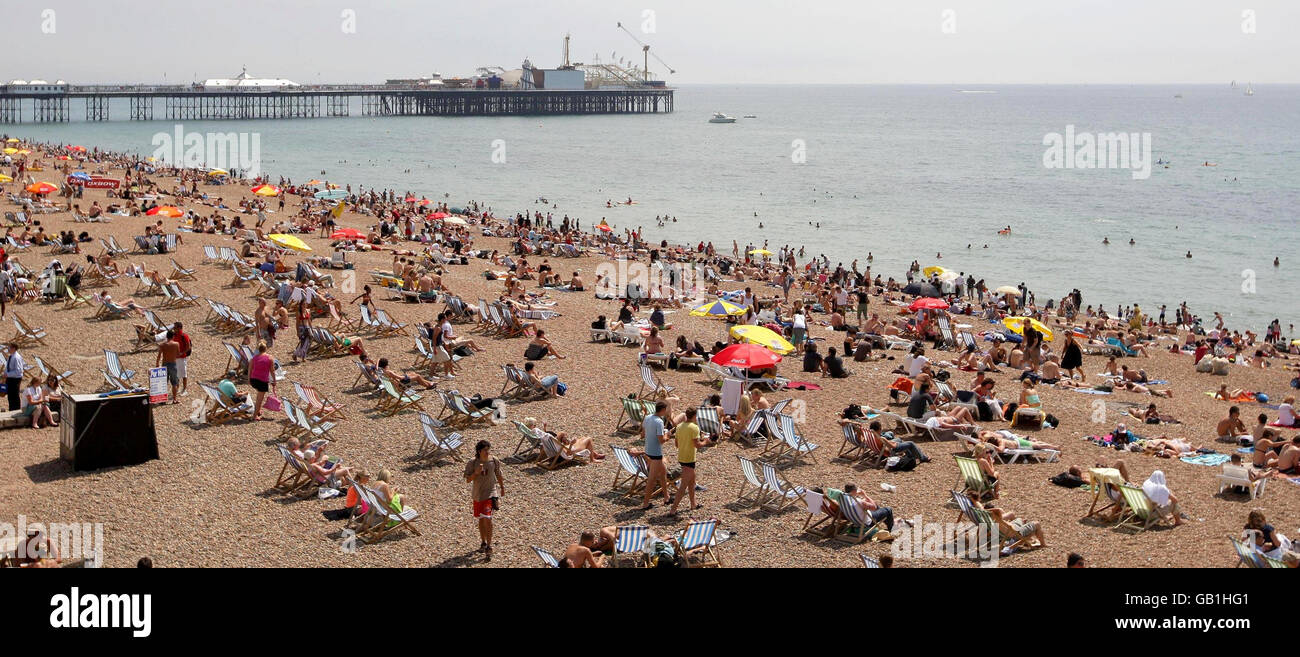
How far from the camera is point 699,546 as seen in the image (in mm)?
7641

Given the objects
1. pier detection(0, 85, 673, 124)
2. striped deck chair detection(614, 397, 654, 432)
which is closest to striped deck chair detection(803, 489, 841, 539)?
striped deck chair detection(614, 397, 654, 432)

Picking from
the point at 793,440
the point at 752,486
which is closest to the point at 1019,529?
the point at 752,486

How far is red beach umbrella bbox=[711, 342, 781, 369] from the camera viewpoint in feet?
41.5

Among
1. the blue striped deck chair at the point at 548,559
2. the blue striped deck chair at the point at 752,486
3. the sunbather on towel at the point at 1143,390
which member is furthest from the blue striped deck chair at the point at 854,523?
the sunbather on towel at the point at 1143,390

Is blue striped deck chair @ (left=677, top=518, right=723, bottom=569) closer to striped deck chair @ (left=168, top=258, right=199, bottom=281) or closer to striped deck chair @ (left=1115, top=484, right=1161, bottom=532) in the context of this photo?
striped deck chair @ (left=1115, top=484, right=1161, bottom=532)

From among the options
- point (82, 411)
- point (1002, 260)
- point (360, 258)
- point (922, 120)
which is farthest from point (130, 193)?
point (922, 120)

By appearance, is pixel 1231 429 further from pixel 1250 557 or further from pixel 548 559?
pixel 548 559

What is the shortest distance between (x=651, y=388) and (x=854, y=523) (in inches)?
196

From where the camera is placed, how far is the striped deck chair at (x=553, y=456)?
10023 millimetres

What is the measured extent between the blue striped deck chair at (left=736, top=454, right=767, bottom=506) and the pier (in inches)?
3785

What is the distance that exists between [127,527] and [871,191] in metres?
55.3

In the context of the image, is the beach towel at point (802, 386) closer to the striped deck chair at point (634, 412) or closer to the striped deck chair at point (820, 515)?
the striped deck chair at point (634, 412)

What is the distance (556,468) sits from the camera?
10.0m
